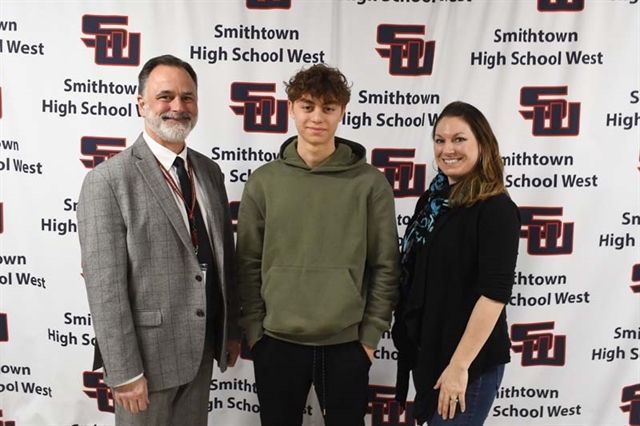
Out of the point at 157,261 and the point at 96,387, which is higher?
the point at 157,261

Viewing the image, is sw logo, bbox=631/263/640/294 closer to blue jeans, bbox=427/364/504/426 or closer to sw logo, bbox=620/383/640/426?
sw logo, bbox=620/383/640/426

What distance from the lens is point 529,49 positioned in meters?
2.32

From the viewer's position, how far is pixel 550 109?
92.6 inches

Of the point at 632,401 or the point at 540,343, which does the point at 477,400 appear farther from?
the point at 632,401

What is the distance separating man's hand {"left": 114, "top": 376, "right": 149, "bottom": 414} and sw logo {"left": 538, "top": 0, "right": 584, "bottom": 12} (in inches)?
88.0

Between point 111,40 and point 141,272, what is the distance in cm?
134

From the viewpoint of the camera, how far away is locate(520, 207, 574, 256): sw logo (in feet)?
7.91

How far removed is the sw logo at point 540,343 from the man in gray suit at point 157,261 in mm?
1504

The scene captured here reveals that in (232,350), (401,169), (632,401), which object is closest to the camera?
(232,350)

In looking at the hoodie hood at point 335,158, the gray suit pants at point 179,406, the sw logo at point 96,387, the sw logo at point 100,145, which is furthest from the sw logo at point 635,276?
the sw logo at point 96,387

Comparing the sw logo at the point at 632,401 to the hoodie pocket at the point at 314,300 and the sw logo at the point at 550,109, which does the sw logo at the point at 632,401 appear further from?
the hoodie pocket at the point at 314,300

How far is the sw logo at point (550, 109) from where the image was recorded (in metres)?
2.35

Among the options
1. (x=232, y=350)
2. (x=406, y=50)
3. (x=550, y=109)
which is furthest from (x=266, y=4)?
(x=232, y=350)

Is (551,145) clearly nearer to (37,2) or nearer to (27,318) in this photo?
Answer: (37,2)
